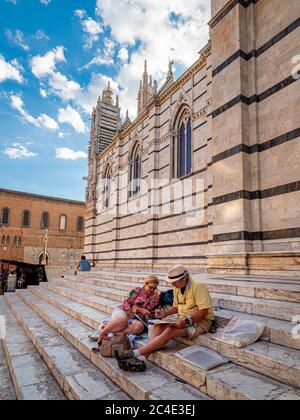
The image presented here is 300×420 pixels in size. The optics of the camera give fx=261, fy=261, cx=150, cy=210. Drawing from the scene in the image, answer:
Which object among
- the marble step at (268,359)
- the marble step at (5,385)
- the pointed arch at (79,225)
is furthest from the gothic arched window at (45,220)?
the marble step at (268,359)

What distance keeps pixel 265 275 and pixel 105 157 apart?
17.9 metres

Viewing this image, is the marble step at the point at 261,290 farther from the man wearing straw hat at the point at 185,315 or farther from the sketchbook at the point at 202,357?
the sketchbook at the point at 202,357

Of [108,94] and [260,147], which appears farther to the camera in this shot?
[108,94]

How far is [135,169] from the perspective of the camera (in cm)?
1748

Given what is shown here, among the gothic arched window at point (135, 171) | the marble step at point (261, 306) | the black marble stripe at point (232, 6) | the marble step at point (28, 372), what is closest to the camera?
the marble step at point (28, 372)

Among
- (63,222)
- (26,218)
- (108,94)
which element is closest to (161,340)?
(108,94)

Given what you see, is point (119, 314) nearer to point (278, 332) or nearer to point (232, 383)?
point (232, 383)

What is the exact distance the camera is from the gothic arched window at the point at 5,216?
35.9 metres

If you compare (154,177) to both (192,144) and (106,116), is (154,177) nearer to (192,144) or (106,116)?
(192,144)

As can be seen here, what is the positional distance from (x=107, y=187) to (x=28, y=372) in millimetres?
17668

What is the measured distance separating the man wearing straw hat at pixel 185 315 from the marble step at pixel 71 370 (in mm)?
387

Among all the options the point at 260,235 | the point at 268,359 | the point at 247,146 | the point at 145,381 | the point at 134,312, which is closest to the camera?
the point at 268,359

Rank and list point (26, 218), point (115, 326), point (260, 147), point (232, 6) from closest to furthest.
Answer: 1. point (115, 326)
2. point (260, 147)
3. point (232, 6)
4. point (26, 218)

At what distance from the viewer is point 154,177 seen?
1424 centimetres
